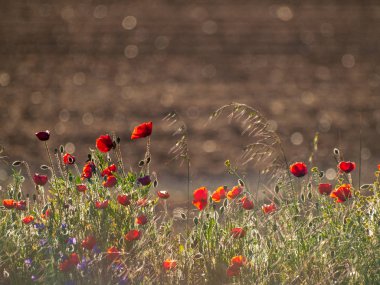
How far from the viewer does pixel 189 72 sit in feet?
32.8

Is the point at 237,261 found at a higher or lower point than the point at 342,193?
lower

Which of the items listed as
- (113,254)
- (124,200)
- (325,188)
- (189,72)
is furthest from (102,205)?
(189,72)

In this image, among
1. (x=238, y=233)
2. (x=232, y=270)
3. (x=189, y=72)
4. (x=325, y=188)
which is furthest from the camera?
(x=189, y=72)

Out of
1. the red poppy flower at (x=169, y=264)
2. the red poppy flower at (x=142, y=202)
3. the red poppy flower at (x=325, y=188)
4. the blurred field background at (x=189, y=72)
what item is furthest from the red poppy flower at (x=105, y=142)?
the blurred field background at (x=189, y=72)

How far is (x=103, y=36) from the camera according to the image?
10.6 meters

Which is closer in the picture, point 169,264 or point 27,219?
point 169,264

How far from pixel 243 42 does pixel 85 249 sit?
6.99m

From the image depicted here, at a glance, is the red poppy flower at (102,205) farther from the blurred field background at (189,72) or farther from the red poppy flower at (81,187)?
the blurred field background at (189,72)

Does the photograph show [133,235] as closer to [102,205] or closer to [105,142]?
[102,205]

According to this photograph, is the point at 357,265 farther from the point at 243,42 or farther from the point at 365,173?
the point at 243,42

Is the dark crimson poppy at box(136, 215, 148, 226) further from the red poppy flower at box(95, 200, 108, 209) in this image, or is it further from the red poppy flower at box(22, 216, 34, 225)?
the red poppy flower at box(22, 216, 34, 225)

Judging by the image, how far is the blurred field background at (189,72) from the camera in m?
8.50

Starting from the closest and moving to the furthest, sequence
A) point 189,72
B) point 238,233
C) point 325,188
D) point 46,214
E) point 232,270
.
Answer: point 232,270 < point 238,233 < point 325,188 < point 46,214 < point 189,72

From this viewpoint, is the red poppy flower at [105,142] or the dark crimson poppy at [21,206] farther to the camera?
the dark crimson poppy at [21,206]
